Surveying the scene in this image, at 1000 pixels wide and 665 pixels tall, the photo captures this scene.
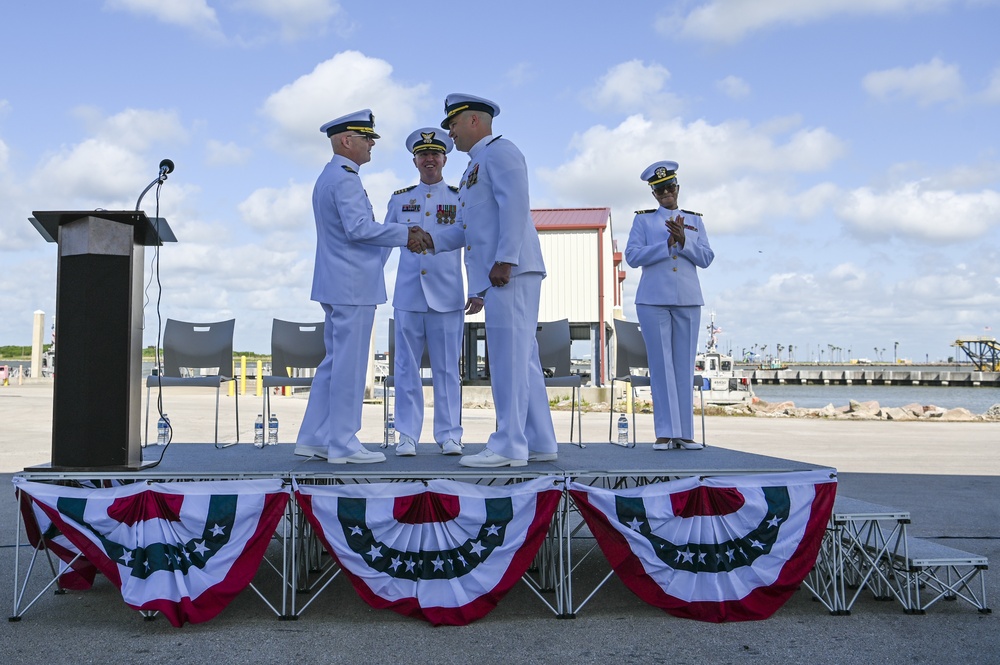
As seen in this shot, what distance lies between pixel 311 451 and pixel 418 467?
0.94 m

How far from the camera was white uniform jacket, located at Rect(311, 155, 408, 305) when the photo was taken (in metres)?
4.41

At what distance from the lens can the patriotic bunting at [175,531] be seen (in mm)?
3656

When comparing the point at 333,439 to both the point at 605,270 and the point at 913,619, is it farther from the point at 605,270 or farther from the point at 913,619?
the point at 605,270

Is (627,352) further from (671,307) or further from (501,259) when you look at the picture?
(501,259)

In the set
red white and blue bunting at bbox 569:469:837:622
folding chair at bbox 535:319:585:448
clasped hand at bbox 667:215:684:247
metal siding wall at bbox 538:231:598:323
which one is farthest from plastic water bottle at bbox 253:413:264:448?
metal siding wall at bbox 538:231:598:323

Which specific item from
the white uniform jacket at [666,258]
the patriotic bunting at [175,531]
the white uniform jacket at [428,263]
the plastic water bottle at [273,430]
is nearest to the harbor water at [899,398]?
the white uniform jacket at [666,258]

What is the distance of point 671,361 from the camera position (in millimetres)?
5648

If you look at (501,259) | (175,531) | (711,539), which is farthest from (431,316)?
(711,539)

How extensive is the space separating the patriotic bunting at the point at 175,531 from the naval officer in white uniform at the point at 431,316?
1.55m

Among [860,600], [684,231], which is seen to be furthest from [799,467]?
[684,231]

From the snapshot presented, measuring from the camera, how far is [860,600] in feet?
13.5

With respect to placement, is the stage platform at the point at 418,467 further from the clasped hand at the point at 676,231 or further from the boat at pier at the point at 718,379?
the boat at pier at the point at 718,379

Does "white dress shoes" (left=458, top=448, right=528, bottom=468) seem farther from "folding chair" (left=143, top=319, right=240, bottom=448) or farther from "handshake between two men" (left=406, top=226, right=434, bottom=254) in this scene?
"folding chair" (left=143, top=319, right=240, bottom=448)

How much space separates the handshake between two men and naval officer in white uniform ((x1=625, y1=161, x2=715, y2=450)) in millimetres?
1841
